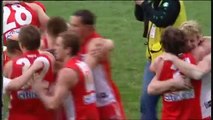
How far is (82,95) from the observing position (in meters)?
6.45

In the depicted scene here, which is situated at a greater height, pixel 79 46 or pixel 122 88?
pixel 79 46

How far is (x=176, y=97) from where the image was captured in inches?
267

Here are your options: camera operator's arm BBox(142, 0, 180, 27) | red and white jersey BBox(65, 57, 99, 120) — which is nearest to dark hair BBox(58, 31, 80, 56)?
red and white jersey BBox(65, 57, 99, 120)

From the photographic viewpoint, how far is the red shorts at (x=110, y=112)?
7062 millimetres

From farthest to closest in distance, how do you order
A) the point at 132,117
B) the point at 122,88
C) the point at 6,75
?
the point at 122,88
the point at 132,117
the point at 6,75

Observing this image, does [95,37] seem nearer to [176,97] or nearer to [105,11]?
[176,97]

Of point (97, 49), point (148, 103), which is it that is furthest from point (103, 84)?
point (148, 103)

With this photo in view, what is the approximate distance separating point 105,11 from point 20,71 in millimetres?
13452

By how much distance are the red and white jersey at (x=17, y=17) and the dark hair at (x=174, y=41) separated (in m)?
2.29

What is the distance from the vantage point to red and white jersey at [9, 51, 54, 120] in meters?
6.64

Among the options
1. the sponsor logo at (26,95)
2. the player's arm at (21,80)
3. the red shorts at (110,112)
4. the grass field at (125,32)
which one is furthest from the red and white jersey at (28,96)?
the grass field at (125,32)

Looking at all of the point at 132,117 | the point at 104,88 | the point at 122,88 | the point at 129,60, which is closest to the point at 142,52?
the point at 129,60

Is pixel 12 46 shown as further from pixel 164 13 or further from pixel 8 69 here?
pixel 164 13

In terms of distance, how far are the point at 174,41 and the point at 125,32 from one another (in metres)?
10.6
